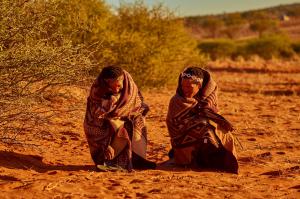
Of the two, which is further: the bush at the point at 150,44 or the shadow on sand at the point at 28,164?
the bush at the point at 150,44

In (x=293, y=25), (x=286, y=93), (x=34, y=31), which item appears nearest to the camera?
(x=34, y=31)

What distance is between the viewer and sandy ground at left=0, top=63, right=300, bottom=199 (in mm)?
5473

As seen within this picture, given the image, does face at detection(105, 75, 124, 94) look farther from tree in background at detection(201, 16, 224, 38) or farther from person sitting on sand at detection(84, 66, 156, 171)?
tree in background at detection(201, 16, 224, 38)

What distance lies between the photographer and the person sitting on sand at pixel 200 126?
20.7ft

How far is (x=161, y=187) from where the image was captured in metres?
5.61

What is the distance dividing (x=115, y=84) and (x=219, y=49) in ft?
107

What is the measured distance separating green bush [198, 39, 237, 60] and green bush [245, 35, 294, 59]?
3.64 ft

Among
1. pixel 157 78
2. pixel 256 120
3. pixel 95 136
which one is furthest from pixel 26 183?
pixel 157 78

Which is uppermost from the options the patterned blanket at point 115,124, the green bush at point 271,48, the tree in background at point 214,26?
the tree in background at point 214,26

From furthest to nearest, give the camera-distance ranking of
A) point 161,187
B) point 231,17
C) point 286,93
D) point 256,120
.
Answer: point 231,17 → point 286,93 → point 256,120 → point 161,187

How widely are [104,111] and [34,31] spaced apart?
5.41 ft

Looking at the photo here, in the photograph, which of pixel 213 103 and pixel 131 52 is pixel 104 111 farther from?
pixel 131 52

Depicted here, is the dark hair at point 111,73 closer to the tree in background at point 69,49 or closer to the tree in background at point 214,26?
the tree in background at point 69,49

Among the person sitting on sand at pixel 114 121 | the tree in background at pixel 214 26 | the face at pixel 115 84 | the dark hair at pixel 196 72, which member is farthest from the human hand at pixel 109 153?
the tree in background at pixel 214 26
